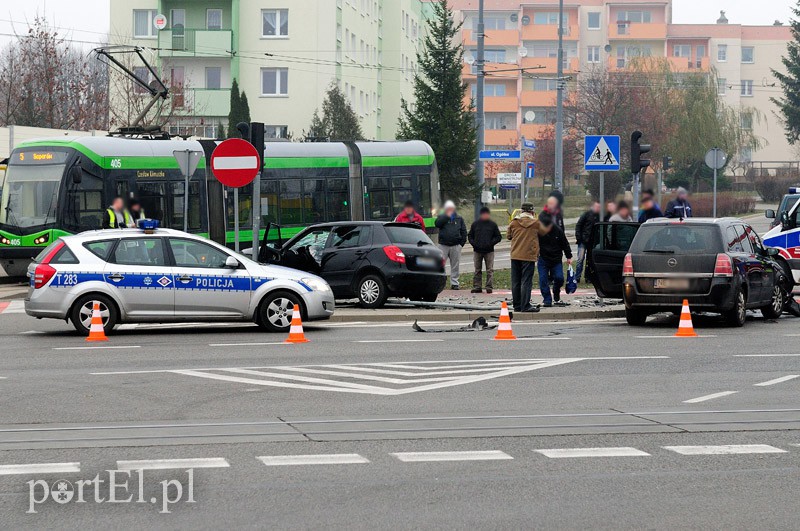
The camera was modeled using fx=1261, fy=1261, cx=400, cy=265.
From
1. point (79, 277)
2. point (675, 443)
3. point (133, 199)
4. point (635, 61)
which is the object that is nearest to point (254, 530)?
point (675, 443)

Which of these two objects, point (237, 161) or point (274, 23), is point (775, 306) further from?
point (274, 23)

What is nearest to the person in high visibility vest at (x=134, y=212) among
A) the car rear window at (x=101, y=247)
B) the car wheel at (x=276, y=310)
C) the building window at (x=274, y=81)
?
the car rear window at (x=101, y=247)

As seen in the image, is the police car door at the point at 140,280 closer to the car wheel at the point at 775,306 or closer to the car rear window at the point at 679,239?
the car rear window at the point at 679,239

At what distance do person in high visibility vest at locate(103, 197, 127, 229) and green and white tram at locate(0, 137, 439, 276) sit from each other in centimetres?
185

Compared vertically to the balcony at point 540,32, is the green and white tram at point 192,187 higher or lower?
lower

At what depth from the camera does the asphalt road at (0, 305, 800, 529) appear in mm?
6664

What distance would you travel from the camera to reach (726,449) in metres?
8.48

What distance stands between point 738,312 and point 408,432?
33.1 ft

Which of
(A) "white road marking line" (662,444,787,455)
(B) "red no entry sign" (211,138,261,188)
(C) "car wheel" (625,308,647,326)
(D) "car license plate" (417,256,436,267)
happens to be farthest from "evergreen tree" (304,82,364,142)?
(A) "white road marking line" (662,444,787,455)

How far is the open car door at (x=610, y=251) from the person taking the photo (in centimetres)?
1948

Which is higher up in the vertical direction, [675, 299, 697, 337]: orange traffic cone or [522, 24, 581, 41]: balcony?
[522, 24, 581, 41]: balcony

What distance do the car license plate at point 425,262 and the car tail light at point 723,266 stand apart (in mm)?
5210

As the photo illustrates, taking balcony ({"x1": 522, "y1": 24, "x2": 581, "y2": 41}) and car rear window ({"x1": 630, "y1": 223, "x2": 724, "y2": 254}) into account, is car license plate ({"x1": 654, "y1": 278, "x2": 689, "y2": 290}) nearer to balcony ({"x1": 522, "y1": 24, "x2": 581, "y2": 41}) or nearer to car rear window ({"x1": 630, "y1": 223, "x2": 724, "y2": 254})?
car rear window ({"x1": 630, "y1": 223, "x2": 724, "y2": 254})

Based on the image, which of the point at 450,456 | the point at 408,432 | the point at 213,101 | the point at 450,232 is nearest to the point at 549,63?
the point at 213,101
